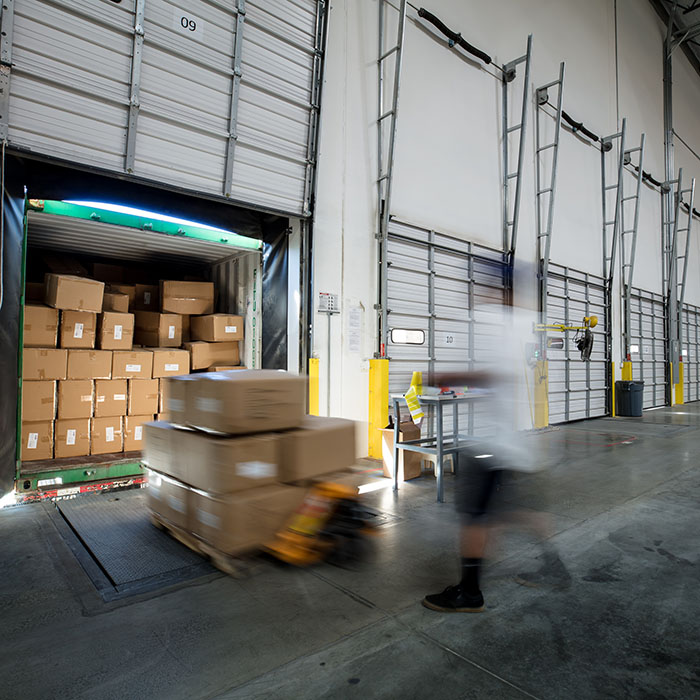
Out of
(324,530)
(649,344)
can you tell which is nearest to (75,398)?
(324,530)

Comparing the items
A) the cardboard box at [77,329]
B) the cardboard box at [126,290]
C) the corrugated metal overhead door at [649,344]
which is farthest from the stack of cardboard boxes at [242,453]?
the corrugated metal overhead door at [649,344]

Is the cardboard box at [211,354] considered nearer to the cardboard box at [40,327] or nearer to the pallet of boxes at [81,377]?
the pallet of boxes at [81,377]

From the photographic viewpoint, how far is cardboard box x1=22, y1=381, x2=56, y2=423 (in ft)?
14.4

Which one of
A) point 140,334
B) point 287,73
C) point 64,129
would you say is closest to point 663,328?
point 287,73

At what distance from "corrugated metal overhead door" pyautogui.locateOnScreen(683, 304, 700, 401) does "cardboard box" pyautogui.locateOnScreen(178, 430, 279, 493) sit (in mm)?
17860

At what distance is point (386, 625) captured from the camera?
2.32 meters

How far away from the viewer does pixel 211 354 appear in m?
5.82

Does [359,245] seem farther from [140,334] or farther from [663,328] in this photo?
[663,328]

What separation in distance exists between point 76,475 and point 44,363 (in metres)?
1.14

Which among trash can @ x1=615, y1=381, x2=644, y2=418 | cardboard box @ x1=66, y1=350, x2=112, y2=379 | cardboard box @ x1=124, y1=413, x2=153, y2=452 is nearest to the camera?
cardboard box @ x1=66, y1=350, x2=112, y2=379

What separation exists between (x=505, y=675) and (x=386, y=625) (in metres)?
0.61

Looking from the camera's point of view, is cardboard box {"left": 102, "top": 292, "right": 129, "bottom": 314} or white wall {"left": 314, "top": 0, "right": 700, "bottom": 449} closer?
cardboard box {"left": 102, "top": 292, "right": 129, "bottom": 314}

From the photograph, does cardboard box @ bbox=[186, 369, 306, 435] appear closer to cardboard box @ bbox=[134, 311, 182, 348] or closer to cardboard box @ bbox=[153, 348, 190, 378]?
cardboard box @ bbox=[153, 348, 190, 378]

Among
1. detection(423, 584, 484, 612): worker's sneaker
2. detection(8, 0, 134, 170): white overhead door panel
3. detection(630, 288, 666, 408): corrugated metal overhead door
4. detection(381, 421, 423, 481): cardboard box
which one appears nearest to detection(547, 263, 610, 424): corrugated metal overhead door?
detection(630, 288, 666, 408): corrugated metal overhead door
